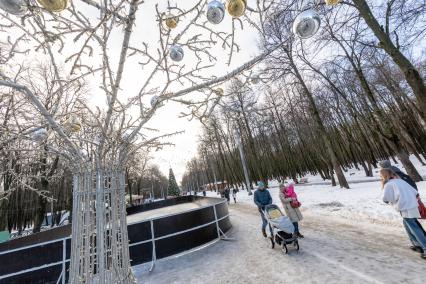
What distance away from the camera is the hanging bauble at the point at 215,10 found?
2032 millimetres

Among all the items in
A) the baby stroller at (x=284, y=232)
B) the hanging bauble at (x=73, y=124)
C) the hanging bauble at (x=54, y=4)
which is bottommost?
the baby stroller at (x=284, y=232)

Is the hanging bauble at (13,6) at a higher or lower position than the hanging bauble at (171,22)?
lower

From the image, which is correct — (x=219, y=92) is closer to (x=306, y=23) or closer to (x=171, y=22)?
(x=171, y=22)

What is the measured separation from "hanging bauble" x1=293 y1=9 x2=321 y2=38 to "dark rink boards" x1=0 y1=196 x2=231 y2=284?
21.7 feet

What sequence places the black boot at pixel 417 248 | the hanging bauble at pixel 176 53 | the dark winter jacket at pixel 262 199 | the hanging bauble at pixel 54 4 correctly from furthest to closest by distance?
the dark winter jacket at pixel 262 199 < the black boot at pixel 417 248 < the hanging bauble at pixel 176 53 < the hanging bauble at pixel 54 4

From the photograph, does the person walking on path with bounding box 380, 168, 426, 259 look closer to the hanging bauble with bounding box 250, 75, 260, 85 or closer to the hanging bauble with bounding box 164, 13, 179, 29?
the hanging bauble with bounding box 250, 75, 260, 85

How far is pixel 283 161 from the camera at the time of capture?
38.2 m

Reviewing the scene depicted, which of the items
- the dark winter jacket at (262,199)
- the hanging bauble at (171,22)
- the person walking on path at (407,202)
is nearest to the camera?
the hanging bauble at (171,22)

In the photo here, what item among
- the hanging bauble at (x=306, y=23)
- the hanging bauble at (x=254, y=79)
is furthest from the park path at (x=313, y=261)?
the hanging bauble at (x=306, y=23)

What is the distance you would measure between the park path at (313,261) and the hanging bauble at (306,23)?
13.5ft

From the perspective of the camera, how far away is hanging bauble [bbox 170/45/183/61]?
249 centimetres

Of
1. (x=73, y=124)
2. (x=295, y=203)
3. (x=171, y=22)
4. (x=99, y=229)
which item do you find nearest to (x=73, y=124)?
(x=73, y=124)

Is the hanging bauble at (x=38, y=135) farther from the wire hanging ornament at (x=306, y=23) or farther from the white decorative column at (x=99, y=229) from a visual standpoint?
the wire hanging ornament at (x=306, y=23)

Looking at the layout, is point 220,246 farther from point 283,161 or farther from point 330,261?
point 283,161
